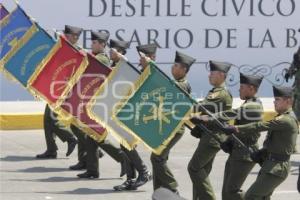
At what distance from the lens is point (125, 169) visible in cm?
1190

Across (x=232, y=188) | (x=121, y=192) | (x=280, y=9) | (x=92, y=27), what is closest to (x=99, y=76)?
(x=121, y=192)

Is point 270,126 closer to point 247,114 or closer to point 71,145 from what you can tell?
point 247,114

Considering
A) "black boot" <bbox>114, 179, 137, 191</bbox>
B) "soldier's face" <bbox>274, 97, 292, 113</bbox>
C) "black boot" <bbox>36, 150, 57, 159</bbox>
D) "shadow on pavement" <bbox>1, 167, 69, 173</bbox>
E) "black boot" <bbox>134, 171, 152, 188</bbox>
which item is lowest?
"black boot" <bbox>36, 150, 57, 159</bbox>

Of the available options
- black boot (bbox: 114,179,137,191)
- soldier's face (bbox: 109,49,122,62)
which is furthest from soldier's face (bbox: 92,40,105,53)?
black boot (bbox: 114,179,137,191)

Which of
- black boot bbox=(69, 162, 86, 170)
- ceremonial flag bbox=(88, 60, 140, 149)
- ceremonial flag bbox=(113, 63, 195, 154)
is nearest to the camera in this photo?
ceremonial flag bbox=(113, 63, 195, 154)

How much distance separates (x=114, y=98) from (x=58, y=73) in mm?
1439

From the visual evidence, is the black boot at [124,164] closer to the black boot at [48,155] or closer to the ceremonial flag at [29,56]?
the ceremonial flag at [29,56]

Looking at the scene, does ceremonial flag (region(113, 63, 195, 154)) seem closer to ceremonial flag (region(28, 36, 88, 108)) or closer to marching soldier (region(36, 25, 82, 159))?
ceremonial flag (region(28, 36, 88, 108))

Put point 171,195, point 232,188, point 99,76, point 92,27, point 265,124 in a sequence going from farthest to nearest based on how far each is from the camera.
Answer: point 92,27 → point 99,76 → point 232,188 → point 265,124 → point 171,195

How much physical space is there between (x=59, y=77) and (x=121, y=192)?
59.9 inches

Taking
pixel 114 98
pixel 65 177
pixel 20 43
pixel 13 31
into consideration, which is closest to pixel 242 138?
pixel 114 98

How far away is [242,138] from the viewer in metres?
9.55

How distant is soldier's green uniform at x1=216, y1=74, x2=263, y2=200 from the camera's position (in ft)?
31.0

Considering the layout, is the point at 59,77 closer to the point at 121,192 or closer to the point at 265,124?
the point at 121,192
